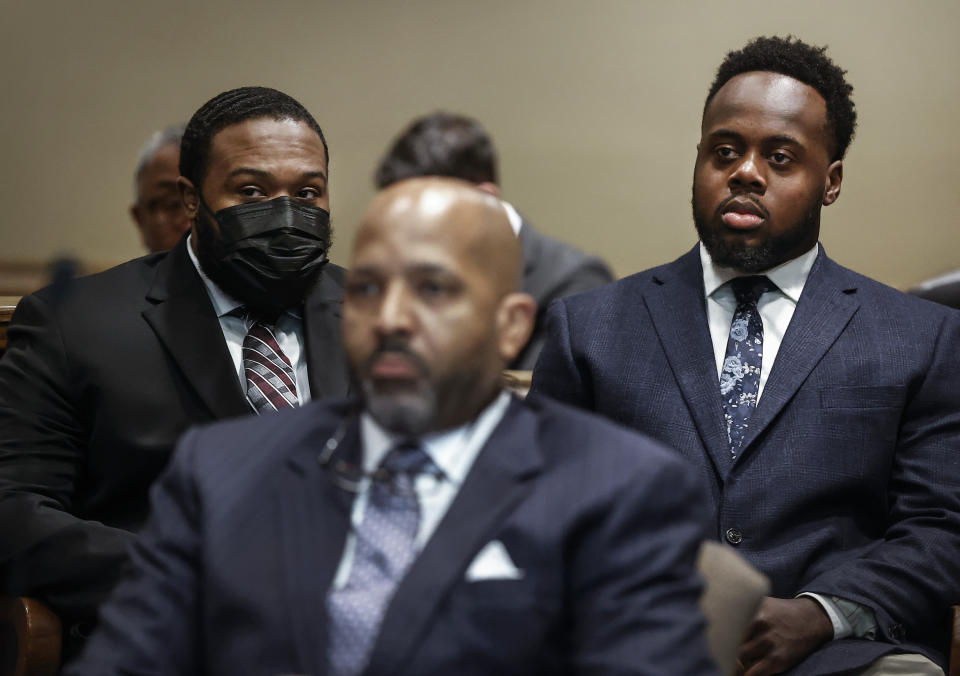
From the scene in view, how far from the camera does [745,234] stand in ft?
7.20

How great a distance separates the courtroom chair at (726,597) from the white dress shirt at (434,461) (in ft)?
1.09

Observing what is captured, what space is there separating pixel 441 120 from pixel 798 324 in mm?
1056

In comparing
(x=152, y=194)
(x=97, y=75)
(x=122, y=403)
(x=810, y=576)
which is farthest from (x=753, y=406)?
(x=97, y=75)

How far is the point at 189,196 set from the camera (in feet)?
7.66

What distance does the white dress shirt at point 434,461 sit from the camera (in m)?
1.23

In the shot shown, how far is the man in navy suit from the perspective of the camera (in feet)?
6.73

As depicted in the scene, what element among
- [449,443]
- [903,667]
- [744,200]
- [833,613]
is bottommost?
[903,667]

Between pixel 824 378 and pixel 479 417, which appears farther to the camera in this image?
pixel 824 378

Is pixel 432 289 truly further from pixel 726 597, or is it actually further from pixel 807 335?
pixel 807 335

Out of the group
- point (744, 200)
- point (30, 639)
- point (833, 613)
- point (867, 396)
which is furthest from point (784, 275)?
point (30, 639)

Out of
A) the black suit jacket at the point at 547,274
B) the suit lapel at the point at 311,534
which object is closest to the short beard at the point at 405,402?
the suit lapel at the point at 311,534

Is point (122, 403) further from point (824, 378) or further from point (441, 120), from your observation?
point (824, 378)

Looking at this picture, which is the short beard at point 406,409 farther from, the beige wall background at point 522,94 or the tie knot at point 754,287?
the beige wall background at point 522,94

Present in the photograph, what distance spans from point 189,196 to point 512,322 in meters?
1.24
